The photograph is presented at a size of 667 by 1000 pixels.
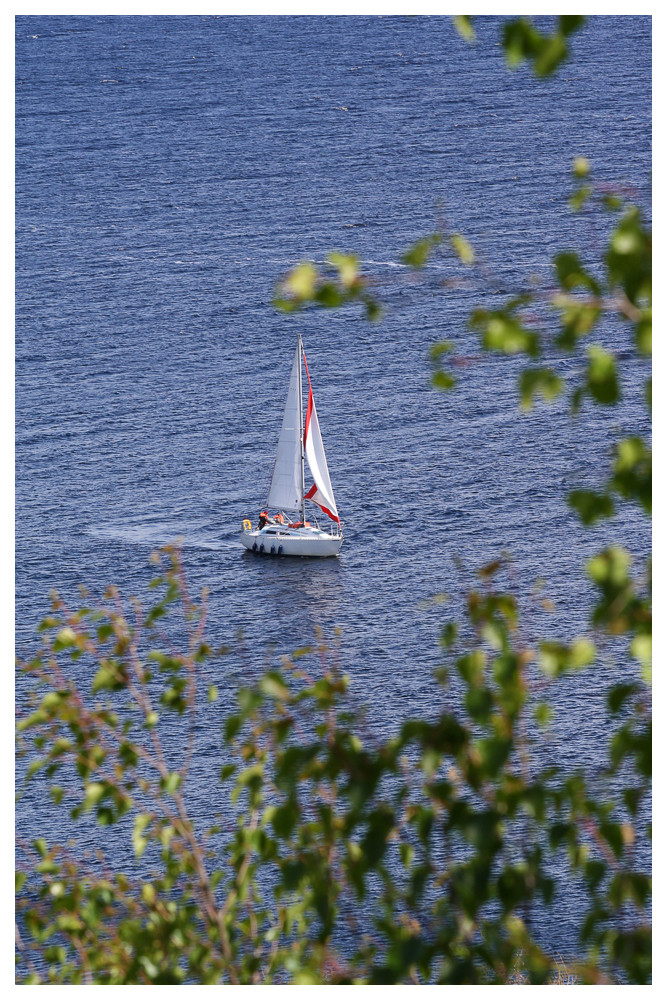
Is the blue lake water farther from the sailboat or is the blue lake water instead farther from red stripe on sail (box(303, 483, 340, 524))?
red stripe on sail (box(303, 483, 340, 524))

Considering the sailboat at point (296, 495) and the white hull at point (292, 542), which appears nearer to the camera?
the white hull at point (292, 542)

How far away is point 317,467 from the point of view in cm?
7894

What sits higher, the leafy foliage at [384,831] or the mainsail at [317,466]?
the leafy foliage at [384,831]

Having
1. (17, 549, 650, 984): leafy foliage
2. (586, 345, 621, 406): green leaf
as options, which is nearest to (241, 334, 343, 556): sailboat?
(17, 549, 650, 984): leafy foliage

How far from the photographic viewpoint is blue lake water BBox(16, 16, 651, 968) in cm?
7500

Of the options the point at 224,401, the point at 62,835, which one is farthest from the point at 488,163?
the point at 62,835

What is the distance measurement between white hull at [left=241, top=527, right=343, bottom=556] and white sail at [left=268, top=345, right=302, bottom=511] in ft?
6.47

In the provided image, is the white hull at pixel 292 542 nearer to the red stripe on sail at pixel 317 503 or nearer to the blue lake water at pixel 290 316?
the blue lake water at pixel 290 316

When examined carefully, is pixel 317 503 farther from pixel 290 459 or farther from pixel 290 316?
pixel 290 316

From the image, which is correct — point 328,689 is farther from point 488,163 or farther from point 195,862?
point 488,163

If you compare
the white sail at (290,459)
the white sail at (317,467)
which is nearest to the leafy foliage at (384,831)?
the white sail at (317,467)

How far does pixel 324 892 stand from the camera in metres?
5.18

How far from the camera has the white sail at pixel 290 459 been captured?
260ft

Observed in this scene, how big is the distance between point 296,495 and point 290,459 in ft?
7.94
